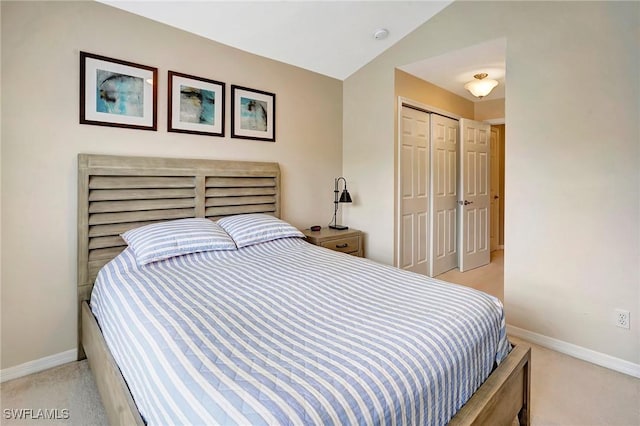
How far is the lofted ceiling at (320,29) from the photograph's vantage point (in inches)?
94.6

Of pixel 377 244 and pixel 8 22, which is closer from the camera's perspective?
pixel 8 22

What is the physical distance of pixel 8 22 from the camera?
6.09 ft

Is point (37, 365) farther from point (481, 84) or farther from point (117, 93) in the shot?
point (481, 84)

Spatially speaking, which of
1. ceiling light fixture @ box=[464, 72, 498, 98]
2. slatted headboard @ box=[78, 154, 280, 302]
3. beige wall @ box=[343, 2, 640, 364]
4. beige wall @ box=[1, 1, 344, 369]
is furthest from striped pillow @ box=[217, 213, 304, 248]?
ceiling light fixture @ box=[464, 72, 498, 98]

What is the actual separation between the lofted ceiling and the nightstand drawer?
1.79 metres

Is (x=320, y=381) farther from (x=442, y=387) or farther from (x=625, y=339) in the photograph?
(x=625, y=339)

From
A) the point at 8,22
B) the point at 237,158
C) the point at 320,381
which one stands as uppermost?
the point at 8,22

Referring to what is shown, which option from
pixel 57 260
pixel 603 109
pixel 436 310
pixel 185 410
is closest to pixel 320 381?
pixel 185 410

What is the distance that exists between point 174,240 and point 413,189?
2.57 metres

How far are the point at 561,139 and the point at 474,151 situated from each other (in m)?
1.97

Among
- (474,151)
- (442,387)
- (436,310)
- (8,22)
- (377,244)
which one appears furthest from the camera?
(474,151)

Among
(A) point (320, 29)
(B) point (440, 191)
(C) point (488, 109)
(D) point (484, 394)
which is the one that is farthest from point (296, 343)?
(C) point (488, 109)

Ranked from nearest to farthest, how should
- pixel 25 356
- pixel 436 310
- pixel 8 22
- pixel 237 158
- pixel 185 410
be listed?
pixel 185 410 → pixel 436 310 → pixel 8 22 → pixel 25 356 → pixel 237 158

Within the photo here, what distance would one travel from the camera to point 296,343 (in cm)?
107
